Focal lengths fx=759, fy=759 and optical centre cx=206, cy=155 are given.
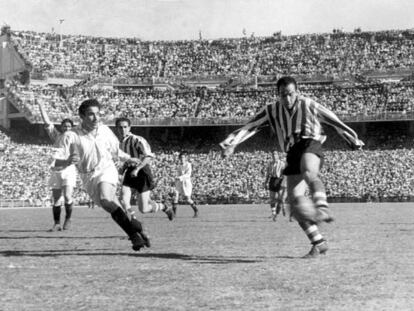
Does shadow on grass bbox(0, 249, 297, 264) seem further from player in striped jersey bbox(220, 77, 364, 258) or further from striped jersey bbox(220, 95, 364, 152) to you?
striped jersey bbox(220, 95, 364, 152)

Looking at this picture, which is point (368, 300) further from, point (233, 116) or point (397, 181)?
point (233, 116)

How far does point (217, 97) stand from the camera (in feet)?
207

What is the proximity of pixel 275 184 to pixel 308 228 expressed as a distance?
47.0 ft

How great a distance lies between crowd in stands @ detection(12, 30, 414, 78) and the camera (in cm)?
6675

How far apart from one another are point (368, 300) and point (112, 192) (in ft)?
16.9

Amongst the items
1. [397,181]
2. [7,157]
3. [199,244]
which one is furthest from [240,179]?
[199,244]

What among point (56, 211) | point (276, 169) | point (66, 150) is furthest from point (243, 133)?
point (276, 169)

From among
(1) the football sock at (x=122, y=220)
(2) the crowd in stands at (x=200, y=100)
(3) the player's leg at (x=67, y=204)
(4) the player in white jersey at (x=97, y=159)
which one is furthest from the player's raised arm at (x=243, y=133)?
(2) the crowd in stands at (x=200, y=100)

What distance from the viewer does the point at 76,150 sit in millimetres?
10305

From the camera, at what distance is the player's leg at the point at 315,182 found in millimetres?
8727

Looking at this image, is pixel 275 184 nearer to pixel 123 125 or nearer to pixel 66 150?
pixel 123 125

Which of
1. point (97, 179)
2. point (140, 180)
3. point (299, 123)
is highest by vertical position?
point (299, 123)

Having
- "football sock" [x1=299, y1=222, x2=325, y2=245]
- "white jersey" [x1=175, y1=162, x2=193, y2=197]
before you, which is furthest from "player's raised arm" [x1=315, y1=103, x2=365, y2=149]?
"white jersey" [x1=175, y1=162, x2=193, y2=197]

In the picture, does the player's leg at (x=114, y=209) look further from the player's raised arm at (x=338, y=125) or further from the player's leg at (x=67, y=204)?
the player's leg at (x=67, y=204)
